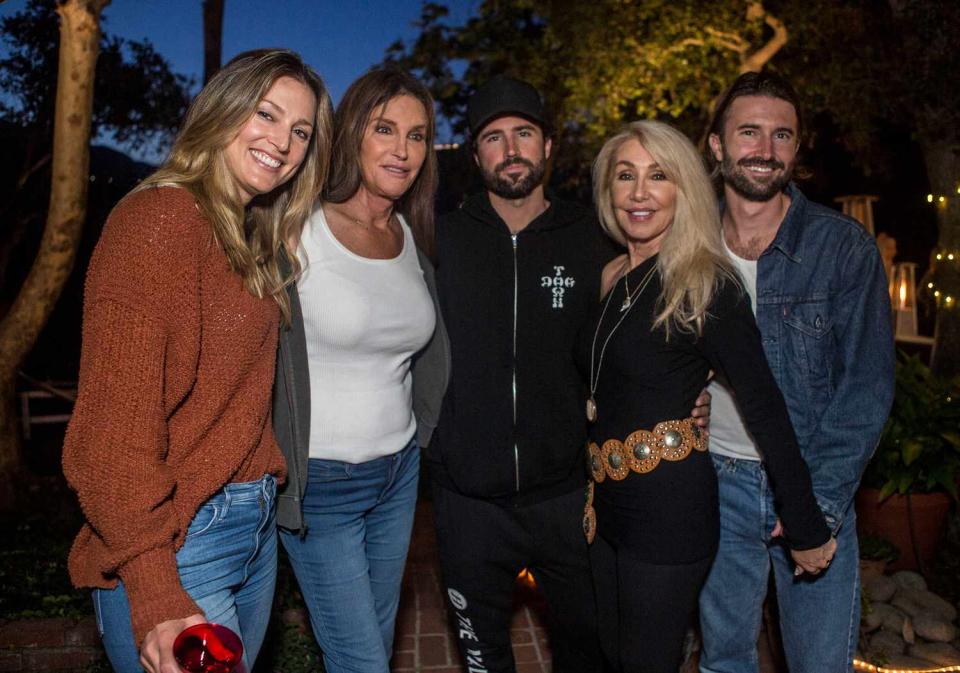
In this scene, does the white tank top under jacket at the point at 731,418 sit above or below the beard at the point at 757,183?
below

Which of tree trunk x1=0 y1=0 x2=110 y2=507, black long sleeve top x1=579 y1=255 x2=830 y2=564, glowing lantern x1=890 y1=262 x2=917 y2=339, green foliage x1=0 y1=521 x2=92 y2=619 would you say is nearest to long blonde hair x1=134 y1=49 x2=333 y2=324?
black long sleeve top x1=579 y1=255 x2=830 y2=564

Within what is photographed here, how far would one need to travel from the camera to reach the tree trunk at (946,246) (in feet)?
19.9

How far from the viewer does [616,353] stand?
8.54ft

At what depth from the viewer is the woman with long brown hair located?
100 inches

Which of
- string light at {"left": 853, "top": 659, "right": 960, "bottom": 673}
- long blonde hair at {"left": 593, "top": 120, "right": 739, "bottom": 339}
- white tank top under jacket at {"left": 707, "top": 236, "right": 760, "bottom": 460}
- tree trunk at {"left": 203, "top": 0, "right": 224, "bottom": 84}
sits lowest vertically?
string light at {"left": 853, "top": 659, "right": 960, "bottom": 673}

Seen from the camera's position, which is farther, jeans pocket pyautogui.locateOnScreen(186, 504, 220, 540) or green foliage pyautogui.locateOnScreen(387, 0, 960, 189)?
green foliage pyautogui.locateOnScreen(387, 0, 960, 189)

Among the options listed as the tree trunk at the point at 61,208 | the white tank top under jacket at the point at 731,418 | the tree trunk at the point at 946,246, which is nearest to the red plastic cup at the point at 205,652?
the white tank top under jacket at the point at 731,418

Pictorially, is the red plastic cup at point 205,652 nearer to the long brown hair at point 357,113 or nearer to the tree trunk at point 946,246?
the long brown hair at point 357,113

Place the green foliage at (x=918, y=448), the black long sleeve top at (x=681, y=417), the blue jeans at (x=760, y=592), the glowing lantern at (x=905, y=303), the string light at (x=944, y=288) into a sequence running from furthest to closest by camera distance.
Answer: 1. the glowing lantern at (x=905, y=303)
2. the string light at (x=944, y=288)
3. the green foliage at (x=918, y=448)
4. the blue jeans at (x=760, y=592)
5. the black long sleeve top at (x=681, y=417)

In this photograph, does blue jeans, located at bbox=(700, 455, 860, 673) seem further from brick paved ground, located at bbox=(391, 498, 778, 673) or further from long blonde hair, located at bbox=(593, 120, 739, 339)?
brick paved ground, located at bbox=(391, 498, 778, 673)

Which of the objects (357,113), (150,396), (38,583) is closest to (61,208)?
(38,583)

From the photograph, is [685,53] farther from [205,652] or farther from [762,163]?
[205,652]

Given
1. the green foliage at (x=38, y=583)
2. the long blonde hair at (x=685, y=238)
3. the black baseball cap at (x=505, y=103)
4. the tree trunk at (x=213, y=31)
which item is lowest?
the green foliage at (x=38, y=583)

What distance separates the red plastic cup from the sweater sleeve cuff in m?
0.15
